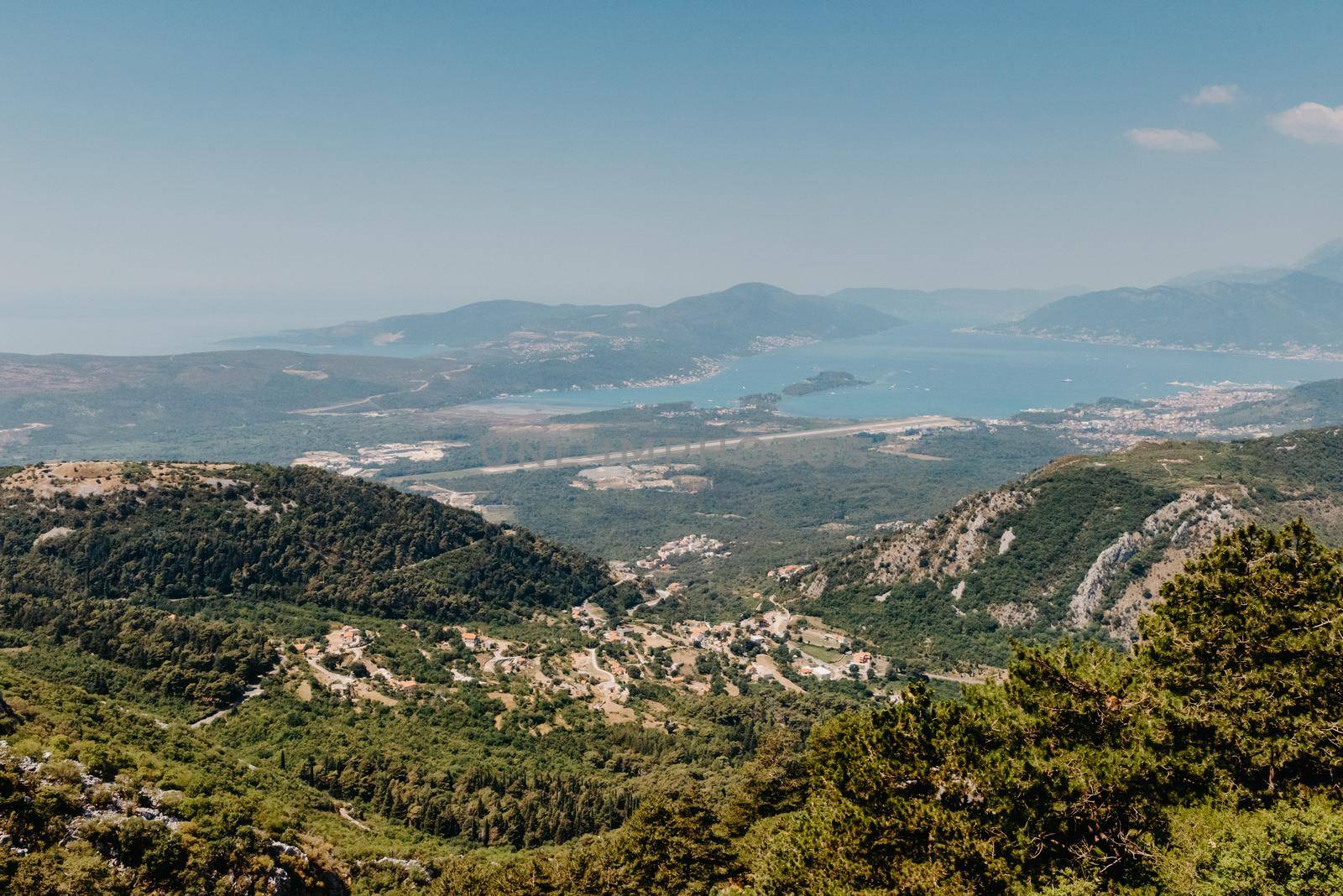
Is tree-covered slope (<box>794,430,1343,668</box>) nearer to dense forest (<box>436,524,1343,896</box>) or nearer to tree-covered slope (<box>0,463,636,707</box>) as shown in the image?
tree-covered slope (<box>0,463,636,707</box>)

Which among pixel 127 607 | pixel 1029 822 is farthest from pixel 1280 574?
pixel 127 607

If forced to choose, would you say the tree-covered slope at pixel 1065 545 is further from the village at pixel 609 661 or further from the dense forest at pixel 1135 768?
the dense forest at pixel 1135 768

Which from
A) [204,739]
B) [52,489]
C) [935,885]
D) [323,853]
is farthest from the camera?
[52,489]

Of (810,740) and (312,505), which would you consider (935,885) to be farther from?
(312,505)

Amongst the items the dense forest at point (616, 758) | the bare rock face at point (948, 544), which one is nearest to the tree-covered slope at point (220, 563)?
the dense forest at point (616, 758)

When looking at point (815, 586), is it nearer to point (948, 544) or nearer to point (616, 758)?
point (948, 544)

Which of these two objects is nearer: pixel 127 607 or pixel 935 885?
pixel 935 885

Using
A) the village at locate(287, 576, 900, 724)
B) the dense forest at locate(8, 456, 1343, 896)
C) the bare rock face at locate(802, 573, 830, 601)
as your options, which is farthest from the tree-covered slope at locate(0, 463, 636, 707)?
the bare rock face at locate(802, 573, 830, 601)

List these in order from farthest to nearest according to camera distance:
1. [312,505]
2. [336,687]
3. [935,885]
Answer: [312,505], [336,687], [935,885]
